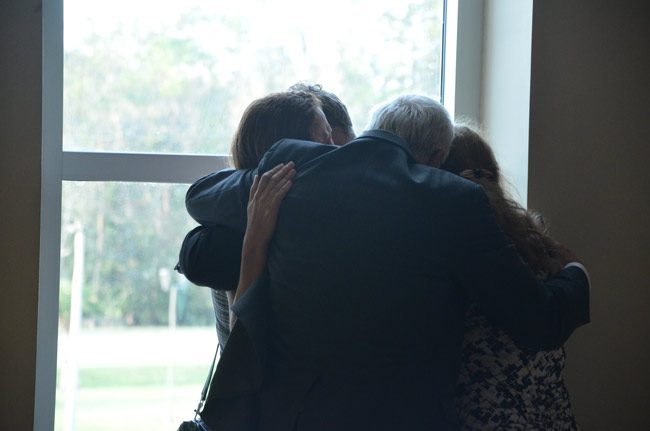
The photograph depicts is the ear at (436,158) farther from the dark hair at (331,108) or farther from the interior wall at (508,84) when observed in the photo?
the interior wall at (508,84)

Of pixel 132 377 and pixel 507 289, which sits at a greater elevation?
pixel 507 289

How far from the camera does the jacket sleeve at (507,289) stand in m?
1.18

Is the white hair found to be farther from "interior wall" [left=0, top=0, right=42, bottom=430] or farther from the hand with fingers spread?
"interior wall" [left=0, top=0, right=42, bottom=430]

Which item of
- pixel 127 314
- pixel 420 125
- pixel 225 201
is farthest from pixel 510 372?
pixel 127 314

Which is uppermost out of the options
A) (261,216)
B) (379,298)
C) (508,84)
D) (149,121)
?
(508,84)

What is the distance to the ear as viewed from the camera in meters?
1.41

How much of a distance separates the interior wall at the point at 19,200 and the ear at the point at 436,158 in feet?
2.80

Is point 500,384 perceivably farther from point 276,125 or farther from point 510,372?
point 276,125

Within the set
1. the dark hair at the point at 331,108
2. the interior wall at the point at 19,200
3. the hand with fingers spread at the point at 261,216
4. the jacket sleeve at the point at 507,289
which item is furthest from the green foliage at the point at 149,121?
the jacket sleeve at the point at 507,289

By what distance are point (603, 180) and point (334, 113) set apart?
67cm

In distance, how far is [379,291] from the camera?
1.19 metres

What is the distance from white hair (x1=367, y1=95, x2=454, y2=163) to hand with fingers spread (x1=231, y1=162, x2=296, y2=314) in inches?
9.5

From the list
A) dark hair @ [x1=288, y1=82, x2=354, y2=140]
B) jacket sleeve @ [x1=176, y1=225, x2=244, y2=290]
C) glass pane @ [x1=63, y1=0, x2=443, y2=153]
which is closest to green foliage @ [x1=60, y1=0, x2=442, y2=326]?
glass pane @ [x1=63, y1=0, x2=443, y2=153]

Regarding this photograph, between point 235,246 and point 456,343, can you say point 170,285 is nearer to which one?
point 235,246
